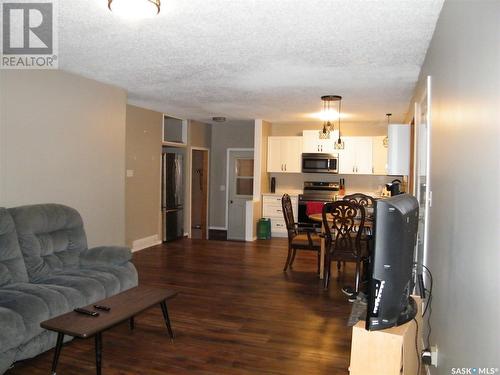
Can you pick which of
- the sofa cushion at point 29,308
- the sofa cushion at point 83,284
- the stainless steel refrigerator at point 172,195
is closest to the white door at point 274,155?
the stainless steel refrigerator at point 172,195

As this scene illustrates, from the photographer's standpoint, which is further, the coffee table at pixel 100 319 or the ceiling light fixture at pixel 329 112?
the ceiling light fixture at pixel 329 112

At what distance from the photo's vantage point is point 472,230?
1646 millimetres

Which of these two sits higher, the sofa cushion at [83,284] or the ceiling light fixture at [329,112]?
the ceiling light fixture at [329,112]

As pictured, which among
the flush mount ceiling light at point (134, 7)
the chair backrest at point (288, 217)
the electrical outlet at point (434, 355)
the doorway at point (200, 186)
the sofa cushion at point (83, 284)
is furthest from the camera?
the doorway at point (200, 186)

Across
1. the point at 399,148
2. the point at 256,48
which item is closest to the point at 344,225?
the point at 399,148

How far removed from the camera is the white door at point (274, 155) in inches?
360

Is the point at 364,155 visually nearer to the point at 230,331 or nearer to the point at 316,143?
the point at 316,143

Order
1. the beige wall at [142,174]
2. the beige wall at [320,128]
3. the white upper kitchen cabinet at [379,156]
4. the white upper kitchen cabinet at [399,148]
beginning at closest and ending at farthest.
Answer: the white upper kitchen cabinet at [399,148]
the beige wall at [142,174]
the white upper kitchen cabinet at [379,156]
the beige wall at [320,128]

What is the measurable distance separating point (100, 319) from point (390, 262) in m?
1.99

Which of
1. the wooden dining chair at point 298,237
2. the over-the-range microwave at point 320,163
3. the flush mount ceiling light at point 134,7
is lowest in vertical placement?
the wooden dining chair at point 298,237

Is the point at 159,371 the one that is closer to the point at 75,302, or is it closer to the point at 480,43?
the point at 75,302

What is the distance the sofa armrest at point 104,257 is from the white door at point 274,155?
537 centimetres

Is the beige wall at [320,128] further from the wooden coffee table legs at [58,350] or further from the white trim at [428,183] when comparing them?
the wooden coffee table legs at [58,350]

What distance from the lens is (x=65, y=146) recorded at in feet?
15.6
